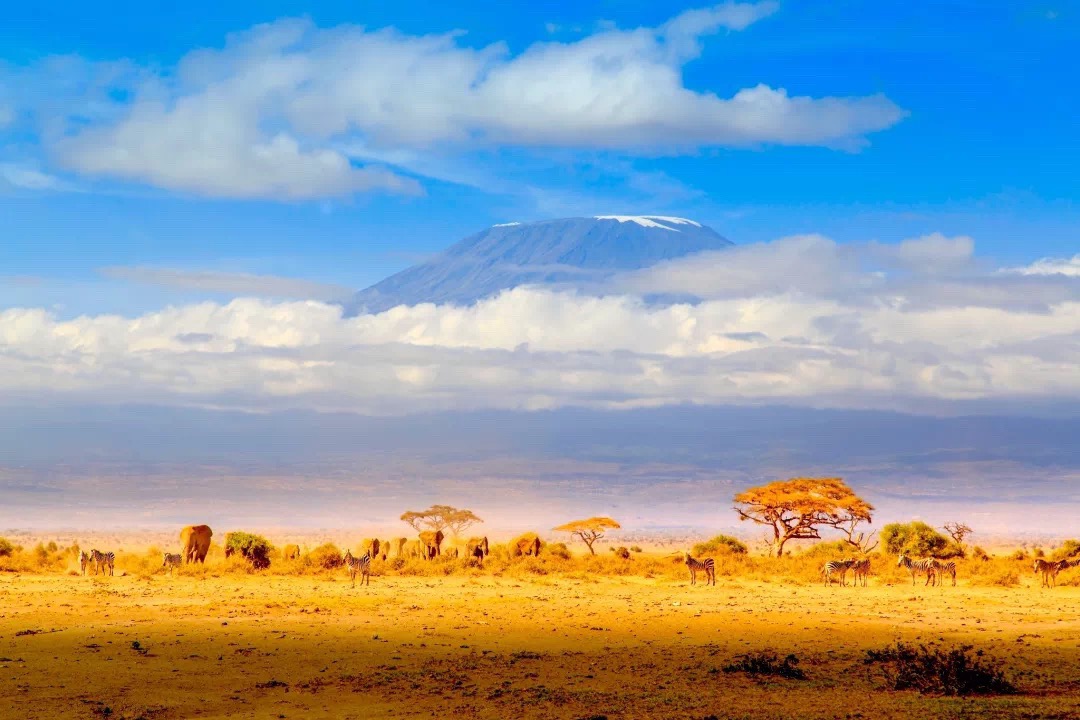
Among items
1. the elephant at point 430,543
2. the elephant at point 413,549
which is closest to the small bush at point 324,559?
the elephant at point 413,549

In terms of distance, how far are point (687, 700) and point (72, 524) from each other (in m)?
129

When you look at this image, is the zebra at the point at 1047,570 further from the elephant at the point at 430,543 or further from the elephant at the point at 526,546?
the elephant at the point at 430,543

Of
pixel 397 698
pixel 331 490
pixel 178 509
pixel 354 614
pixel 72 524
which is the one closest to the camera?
pixel 397 698

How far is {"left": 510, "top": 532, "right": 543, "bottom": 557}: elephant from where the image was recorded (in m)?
48.0

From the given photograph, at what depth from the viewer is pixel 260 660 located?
829 inches

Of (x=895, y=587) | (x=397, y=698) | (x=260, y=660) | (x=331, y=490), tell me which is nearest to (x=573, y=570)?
(x=895, y=587)

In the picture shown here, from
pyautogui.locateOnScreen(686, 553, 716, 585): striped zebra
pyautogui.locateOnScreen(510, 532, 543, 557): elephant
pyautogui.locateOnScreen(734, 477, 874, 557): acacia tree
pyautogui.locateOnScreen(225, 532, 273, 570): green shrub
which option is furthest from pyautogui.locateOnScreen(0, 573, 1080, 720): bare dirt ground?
pyautogui.locateOnScreen(734, 477, 874, 557): acacia tree

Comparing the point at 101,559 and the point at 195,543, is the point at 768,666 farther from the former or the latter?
the point at 195,543

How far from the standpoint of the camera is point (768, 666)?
1942cm

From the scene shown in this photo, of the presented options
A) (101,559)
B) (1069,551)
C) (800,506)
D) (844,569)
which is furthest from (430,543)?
(1069,551)

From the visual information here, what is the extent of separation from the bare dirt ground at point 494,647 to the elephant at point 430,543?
31.2 feet

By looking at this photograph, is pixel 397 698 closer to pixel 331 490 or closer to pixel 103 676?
pixel 103 676

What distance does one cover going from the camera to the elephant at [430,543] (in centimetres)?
4544

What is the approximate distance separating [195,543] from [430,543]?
8230 millimetres
